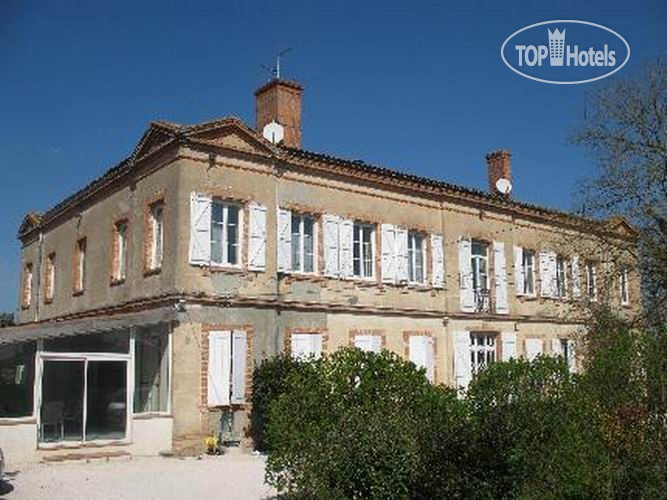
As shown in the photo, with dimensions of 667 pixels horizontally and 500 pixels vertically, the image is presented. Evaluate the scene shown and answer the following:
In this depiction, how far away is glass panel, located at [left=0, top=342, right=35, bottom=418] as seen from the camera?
12375 mm

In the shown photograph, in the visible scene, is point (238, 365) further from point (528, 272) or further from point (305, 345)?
point (528, 272)

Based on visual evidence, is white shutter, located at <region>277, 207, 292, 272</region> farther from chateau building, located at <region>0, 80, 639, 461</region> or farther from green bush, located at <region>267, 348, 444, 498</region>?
green bush, located at <region>267, 348, 444, 498</region>

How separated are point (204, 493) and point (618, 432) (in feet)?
17.8

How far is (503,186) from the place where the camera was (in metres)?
23.5

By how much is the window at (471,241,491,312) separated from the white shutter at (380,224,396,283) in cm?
373

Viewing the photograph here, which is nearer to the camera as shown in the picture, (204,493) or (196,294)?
(204,493)

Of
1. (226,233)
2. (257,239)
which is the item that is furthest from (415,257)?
(226,233)

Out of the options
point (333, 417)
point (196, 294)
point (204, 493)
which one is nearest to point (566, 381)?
point (333, 417)

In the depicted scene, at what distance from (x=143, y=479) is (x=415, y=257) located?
10548 mm

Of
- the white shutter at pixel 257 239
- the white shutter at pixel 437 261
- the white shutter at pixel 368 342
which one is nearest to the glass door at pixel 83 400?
the white shutter at pixel 257 239

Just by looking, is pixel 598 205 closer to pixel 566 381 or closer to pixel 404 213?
pixel 404 213

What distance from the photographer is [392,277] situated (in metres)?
17.9

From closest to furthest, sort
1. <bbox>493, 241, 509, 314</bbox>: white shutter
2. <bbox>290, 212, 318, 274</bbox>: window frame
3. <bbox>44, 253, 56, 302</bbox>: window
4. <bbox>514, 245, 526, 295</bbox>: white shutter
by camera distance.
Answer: <bbox>290, 212, 318, 274</bbox>: window frame → <bbox>493, 241, 509, 314</bbox>: white shutter → <bbox>44, 253, 56, 302</bbox>: window → <bbox>514, 245, 526, 295</bbox>: white shutter

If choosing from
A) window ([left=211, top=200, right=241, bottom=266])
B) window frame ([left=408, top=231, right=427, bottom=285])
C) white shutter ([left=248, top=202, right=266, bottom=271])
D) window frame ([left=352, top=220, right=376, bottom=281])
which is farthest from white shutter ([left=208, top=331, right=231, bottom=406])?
window frame ([left=408, top=231, right=427, bottom=285])
